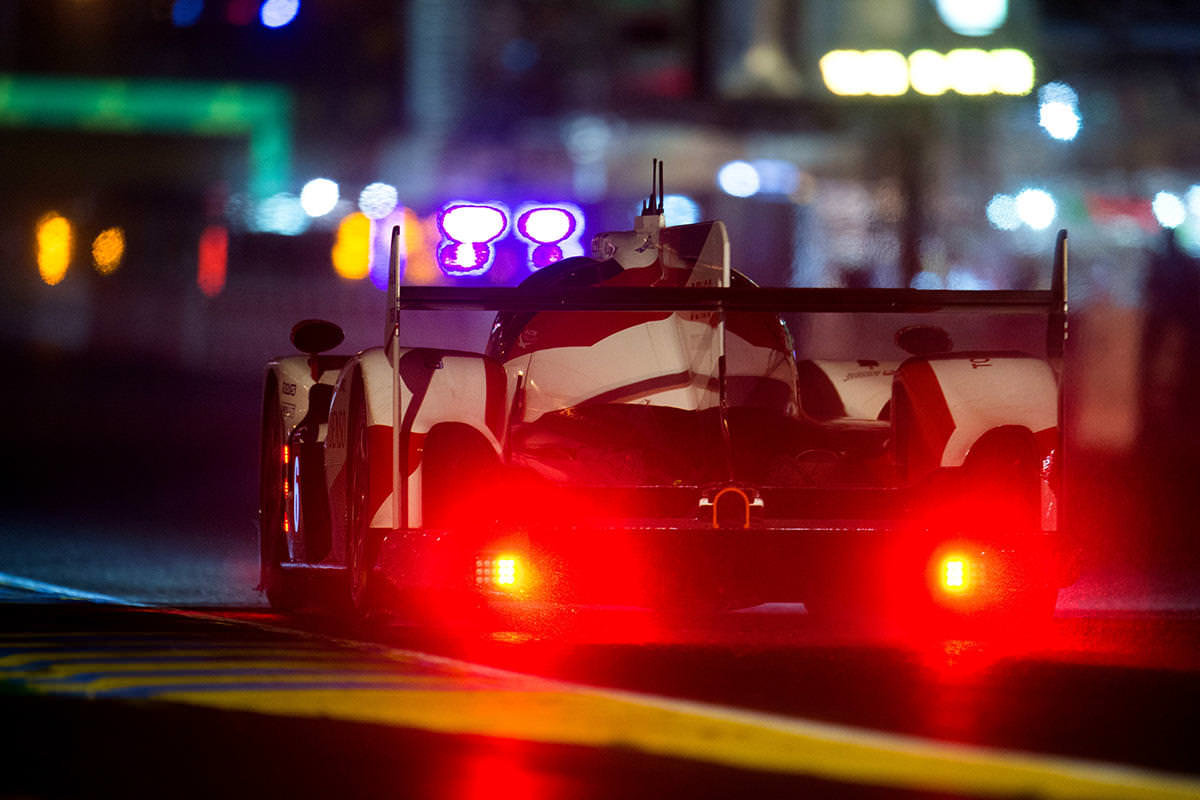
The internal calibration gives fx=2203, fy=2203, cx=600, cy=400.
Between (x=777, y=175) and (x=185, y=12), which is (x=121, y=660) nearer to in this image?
(x=777, y=175)

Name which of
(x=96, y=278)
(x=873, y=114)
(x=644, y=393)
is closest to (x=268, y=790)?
(x=644, y=393)

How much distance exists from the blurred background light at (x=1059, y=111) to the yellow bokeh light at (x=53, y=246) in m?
15.9

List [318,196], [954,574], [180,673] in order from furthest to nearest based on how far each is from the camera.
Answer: [318,196]
[954,574]
[180,673]

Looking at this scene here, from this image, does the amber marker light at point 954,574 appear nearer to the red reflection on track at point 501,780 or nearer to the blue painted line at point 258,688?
the blue painted line at point 258,688

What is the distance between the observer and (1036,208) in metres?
34.9

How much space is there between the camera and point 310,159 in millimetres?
33688

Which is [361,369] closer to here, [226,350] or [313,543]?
[313,543]

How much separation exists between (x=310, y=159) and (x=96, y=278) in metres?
5.61

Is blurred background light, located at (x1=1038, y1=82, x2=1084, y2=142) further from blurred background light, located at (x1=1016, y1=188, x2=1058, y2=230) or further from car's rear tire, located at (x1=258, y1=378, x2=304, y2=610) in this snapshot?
car's rear tire, located at (x1=258, y1=378, x2=304, y2=610)

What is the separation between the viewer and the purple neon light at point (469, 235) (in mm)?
9180

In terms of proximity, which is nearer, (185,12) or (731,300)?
(731,300)

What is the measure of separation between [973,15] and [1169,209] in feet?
14.1

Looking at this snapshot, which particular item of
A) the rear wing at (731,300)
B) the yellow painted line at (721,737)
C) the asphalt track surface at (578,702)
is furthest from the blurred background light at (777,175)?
the yellow painted line at (721,737)

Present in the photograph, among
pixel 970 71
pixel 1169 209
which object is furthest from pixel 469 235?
pixel 1169 209
